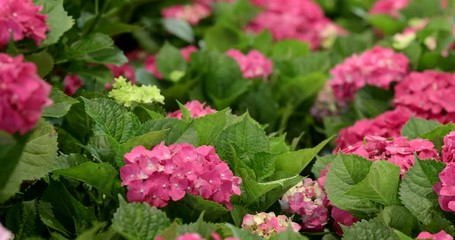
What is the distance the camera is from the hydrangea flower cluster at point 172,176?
5.26ft

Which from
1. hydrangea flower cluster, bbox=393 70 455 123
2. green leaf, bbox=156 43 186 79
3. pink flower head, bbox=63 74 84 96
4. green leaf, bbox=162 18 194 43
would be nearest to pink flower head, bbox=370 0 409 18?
green leaf, bbox=162 18 194 43

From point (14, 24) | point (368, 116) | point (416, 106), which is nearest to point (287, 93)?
point (368, 116)

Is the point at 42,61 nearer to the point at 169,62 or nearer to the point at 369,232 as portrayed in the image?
the point at 369,232

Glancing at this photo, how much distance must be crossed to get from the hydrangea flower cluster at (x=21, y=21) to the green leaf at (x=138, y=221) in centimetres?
41

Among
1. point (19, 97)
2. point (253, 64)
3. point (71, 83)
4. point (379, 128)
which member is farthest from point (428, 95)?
point (19, 97)

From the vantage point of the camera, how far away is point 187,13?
357 cm

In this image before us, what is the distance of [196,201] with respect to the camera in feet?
5.33

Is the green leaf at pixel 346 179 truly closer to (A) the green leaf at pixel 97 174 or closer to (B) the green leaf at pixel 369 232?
(B) the green leaf at pixel 369 232

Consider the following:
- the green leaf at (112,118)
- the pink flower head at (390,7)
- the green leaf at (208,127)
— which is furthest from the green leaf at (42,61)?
the pink flower head at (390,7)

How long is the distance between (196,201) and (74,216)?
1.02ft

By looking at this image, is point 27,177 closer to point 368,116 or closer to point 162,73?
point 162,73

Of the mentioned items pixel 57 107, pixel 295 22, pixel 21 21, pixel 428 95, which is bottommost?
pixel 295 22

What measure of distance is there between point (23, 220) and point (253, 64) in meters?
1.28

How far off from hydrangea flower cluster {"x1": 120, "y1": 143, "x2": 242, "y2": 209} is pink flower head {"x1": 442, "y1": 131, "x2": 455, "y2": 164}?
52 cm
